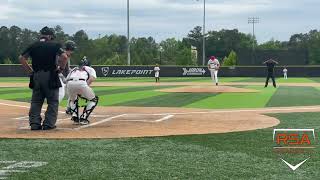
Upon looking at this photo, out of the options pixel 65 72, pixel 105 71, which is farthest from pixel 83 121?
pixel 105 71

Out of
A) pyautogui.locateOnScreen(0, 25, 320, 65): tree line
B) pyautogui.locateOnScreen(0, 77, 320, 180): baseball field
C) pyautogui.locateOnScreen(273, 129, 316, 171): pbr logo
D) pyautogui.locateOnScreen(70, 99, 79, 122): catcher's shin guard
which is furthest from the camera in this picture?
pyautogui.locateOnScreen(0, 25, 320, 65): tree line

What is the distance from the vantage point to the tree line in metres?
102

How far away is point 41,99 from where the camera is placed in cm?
1077

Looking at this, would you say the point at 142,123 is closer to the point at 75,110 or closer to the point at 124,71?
the point at 75,110

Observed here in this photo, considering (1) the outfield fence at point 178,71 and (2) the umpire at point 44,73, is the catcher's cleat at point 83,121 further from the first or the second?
(1) the outfield fence at point 178,71

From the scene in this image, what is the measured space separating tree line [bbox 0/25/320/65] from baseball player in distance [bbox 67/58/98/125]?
A: 279ft

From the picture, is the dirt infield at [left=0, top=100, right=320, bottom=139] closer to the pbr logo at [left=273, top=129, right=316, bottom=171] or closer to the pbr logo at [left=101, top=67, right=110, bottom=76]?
the pbr logo at [left=273, top=129, right=316, bottom=171]

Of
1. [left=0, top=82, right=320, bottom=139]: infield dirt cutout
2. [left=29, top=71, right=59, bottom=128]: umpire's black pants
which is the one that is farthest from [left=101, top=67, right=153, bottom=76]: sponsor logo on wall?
[left=29, top=71, right=59, bottom=128]: umpire's black pants

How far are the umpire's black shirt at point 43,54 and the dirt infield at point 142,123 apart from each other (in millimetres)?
1218

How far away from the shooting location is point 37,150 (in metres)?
7.97

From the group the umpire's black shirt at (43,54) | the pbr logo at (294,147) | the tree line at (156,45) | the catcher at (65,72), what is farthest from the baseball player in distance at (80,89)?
the tree line at (156,45)

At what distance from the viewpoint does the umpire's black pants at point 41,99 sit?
1056 cm

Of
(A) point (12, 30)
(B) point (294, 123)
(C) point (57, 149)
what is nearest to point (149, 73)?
(B) point (294, 123)

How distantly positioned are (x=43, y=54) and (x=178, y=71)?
49164 mm
